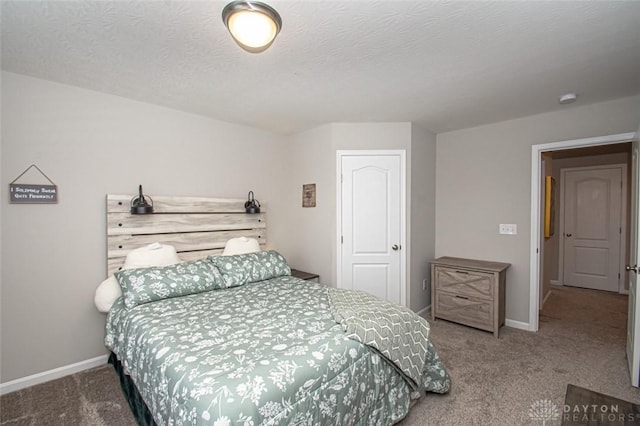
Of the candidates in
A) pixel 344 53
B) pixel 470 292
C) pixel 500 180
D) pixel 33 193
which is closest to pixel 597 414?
pixel 470 292

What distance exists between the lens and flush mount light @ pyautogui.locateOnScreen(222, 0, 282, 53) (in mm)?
1433

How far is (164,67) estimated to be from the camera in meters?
2.17

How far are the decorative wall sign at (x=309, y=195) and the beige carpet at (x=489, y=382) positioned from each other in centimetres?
210

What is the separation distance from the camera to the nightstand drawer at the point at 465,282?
3258 millimetres

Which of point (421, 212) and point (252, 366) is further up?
point (421, 212)

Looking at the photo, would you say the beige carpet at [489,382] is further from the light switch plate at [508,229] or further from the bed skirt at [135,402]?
the light switch plate at [508,229]

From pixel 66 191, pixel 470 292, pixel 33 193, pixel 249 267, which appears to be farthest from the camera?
pixel 470 292

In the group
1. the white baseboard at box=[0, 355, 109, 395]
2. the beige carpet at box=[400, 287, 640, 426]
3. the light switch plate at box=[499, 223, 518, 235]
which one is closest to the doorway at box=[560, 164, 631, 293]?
the beige carpet at box=[400, 287, 640, 426]

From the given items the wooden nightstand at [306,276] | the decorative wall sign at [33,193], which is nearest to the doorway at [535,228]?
the wooden nightstand at [306,276]

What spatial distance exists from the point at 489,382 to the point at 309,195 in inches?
105

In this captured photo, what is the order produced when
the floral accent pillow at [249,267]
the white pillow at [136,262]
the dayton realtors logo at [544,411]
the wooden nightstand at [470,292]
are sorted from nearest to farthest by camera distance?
the dayton realtors logo at [544,411], the white pillow at [136,262], the floral accent pillow at [249,267], the wooden nightstand at [470,292]

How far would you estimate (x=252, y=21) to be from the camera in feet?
4.78

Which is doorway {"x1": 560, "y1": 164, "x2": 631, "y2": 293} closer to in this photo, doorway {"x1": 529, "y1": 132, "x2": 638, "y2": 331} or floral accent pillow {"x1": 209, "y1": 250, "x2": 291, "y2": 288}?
doorway {"x1": 529, "y1": 132, "x2": 638, "y2": 331}

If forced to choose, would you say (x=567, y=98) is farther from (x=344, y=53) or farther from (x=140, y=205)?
(x=140, y=205)
